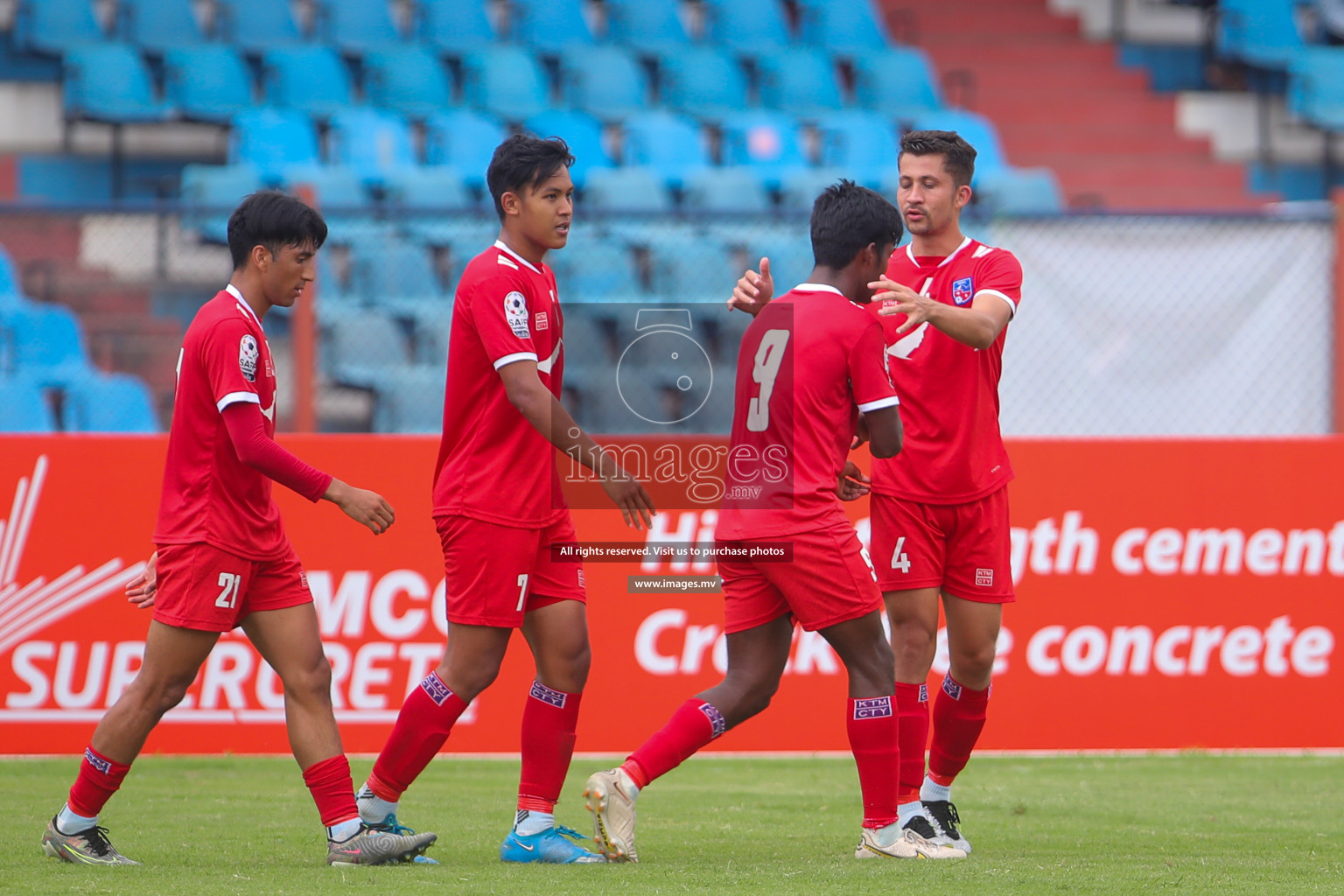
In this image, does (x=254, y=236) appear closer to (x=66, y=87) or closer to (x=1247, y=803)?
(x=1247, y=803)

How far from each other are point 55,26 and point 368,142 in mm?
3044

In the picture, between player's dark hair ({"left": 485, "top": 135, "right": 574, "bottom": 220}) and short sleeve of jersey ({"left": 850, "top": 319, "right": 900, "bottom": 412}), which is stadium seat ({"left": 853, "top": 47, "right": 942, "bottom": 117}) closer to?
player's dark hair ({"left": 485, "top": 135, "right": 574, "bottom": 220})

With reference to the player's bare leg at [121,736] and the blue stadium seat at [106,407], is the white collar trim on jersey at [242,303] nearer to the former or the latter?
the player's bare leg at [121,736]

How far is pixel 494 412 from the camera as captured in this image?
4488 millimetres

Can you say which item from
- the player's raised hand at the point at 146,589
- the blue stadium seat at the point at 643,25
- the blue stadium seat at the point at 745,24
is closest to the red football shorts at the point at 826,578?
the player's raised hand at the point at 146,589

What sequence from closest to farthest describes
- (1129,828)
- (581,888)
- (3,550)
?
(581,888)
(1129,828)
(3,550)

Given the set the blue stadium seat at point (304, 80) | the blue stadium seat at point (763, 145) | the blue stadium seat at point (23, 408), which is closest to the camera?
the blue stadium seat at point (23, 408)

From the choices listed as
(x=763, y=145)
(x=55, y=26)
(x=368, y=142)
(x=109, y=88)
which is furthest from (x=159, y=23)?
(x=763, y=145)

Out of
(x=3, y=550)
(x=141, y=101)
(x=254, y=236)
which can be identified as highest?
(x=141, y=101)

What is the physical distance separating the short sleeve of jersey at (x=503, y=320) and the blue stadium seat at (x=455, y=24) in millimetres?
10678

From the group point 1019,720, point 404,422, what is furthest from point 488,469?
point 404,422

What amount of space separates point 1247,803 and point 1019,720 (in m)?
1.34

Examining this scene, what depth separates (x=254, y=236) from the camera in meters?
4.48

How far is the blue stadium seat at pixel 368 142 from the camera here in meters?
12.6
